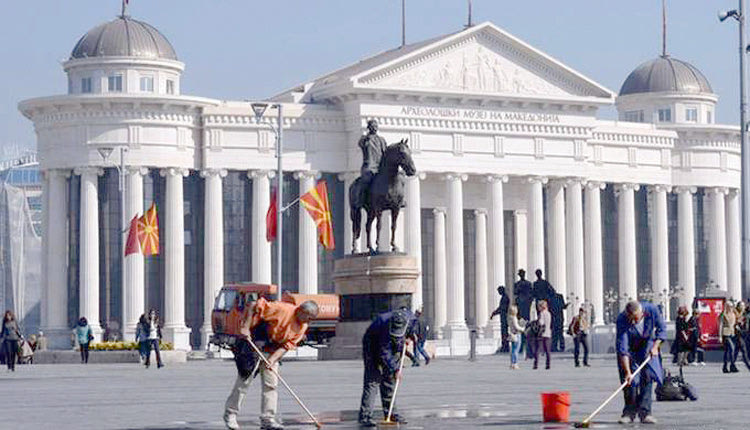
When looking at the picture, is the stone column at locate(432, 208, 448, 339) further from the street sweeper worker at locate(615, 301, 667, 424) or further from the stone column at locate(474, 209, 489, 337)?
the street sweeper worker at locate(615, 301, 667, 424)

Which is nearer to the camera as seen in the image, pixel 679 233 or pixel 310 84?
pixel 310 84

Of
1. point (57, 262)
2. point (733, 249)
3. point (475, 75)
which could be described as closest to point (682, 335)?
point (57, 262)

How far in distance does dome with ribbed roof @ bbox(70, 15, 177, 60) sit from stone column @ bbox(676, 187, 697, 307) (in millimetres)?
33814

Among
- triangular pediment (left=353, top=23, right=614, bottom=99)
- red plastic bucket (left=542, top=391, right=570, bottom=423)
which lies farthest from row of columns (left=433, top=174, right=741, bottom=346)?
red plastic bucket (left=542, top=391, right=570, bottom=423)

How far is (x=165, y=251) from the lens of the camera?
326 feet

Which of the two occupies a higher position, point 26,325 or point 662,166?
point 662,166

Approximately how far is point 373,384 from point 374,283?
23.7m

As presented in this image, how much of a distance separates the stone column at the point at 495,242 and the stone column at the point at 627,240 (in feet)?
32.1

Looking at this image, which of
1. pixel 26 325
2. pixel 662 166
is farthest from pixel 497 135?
pixel 26 325

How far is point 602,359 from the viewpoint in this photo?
65500mm

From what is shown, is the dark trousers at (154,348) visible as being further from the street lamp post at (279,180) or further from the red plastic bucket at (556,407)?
the red plastic bucket at (556,407)

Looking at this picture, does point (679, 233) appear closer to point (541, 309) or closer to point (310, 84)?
point (310, 84)

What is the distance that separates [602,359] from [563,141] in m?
45.1

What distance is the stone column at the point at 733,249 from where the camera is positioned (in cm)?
11912
